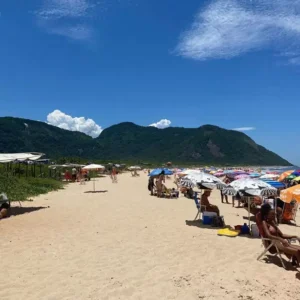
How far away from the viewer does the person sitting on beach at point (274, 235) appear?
6.27 m

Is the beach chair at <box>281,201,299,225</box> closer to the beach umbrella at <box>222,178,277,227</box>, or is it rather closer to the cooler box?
the beach umbrella at <box>222,178,277,227</box>

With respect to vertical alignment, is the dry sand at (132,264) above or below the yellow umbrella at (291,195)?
below

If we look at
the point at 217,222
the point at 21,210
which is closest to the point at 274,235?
the point at 217,222

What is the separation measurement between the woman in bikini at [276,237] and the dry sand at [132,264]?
11.0 inches

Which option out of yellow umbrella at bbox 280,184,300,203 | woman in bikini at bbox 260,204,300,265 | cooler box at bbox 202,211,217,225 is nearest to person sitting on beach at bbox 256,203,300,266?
woman in bikini at bbox 260,204,300,265

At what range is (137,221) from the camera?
36.1 ft

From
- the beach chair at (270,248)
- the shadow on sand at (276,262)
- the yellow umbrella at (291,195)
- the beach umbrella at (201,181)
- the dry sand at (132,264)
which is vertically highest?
the beach umbrella at (201,181)

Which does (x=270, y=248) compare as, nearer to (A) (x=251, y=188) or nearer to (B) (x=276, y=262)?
(B) (x=276, y=262)

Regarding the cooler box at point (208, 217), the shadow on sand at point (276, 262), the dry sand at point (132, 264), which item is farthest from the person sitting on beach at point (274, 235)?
the cooler box at point (208, 217)

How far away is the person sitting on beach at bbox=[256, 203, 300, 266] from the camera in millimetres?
6270

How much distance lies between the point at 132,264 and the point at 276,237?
9.19 feet

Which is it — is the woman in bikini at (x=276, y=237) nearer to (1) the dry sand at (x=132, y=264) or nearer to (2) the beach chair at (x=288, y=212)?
(1) the dry sand at (x=132, y=264)

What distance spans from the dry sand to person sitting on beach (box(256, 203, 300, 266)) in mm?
281

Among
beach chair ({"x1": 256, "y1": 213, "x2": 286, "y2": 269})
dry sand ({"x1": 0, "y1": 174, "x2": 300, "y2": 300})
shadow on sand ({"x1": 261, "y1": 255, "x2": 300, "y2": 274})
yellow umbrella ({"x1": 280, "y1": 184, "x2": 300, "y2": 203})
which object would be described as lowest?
shadow on sand ({"x1": 261, "y1": 255, "x2": 300, "y2": 274})
